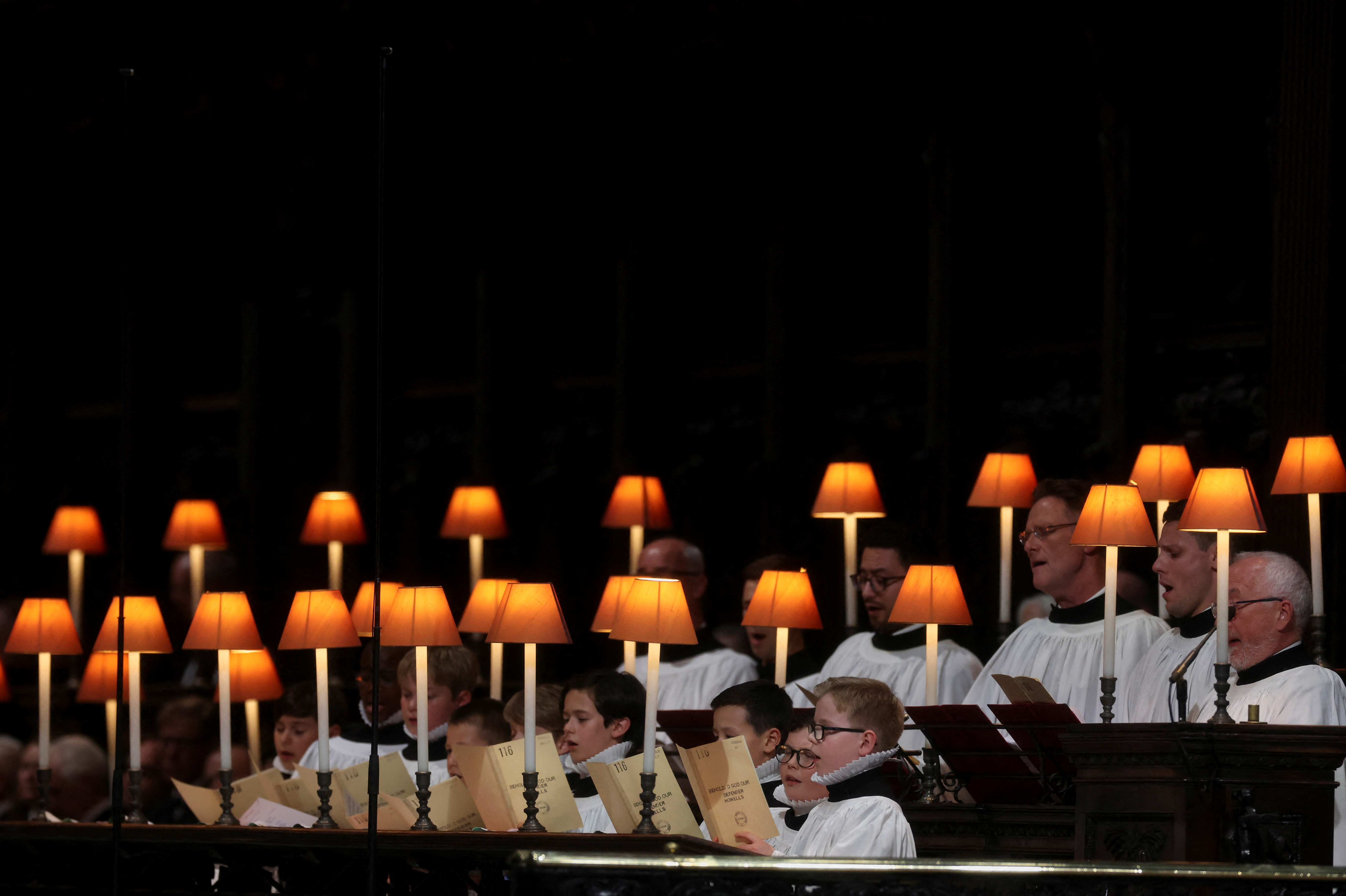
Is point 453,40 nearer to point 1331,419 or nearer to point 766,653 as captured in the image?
point 766,653

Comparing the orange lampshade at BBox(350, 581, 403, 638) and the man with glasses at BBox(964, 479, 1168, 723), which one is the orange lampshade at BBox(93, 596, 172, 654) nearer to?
the orange lampshade at BBox(350, 581, 403, 638)

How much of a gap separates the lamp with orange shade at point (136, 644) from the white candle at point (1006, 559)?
309cm

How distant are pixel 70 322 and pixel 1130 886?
30.7 feet

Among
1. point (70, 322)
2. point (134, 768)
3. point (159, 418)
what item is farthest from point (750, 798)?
point (70, 322)

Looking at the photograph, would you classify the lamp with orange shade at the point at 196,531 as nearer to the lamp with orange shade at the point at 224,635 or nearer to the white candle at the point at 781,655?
the lamp with orange shade at the point at 224,635

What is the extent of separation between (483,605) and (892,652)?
71.6 inches

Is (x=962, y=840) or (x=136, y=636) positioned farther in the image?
(x=136, y=636)

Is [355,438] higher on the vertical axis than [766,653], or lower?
higher

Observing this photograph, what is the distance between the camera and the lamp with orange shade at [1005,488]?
24.5 ft

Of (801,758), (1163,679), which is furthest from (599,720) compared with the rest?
(1163,679)

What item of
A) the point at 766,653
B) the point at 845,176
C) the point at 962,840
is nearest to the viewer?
the point at 962,840

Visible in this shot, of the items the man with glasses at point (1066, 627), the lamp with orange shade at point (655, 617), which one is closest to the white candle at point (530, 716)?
Result: the lamp with orange shade at point (655, 617)

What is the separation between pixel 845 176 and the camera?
985cm

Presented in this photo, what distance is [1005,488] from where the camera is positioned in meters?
7.48
